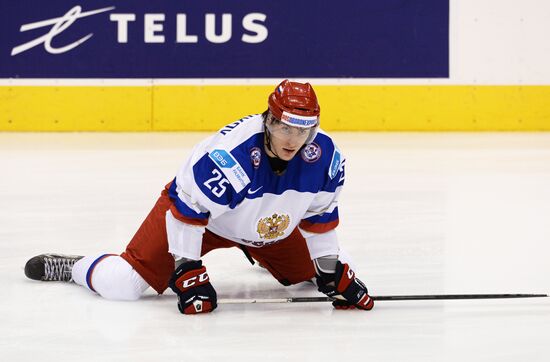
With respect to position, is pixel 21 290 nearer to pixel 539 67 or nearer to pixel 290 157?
pixel 290 157

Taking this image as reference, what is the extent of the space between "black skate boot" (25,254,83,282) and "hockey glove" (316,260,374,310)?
930 millimetres

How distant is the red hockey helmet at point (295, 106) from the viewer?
10.0ft

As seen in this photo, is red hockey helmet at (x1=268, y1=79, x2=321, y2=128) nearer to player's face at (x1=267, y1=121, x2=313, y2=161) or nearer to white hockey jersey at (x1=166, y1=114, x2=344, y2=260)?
player's face at (x1=267, y1=121, x2=313, y2=161)

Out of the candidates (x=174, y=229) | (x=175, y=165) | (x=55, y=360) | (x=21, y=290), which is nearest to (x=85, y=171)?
(x=175, y=165)

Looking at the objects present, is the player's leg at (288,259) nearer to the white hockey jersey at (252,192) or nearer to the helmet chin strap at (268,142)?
the white hockey jersey at (252,192)

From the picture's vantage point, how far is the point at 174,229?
10.8ft

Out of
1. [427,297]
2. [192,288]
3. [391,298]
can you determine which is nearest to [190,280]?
[192,288]

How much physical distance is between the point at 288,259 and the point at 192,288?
19.4 inches

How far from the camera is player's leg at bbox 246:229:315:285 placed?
363cm

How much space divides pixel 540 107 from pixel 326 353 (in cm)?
795

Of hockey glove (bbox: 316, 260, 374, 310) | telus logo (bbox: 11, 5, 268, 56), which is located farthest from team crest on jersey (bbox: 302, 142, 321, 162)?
telus logo (bbox: 11, 5, 268, 56)

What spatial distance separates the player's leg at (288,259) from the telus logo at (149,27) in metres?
6.50

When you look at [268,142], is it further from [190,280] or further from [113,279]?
[113,279]

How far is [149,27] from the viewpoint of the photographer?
9961 millimetres
